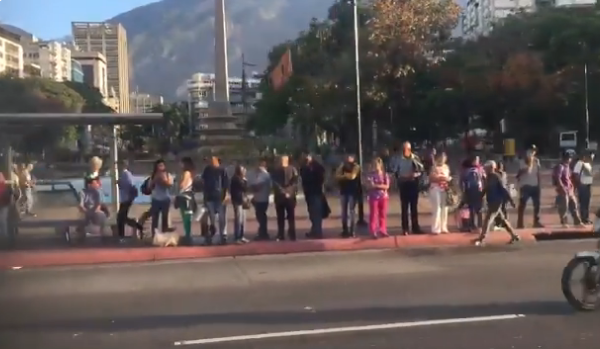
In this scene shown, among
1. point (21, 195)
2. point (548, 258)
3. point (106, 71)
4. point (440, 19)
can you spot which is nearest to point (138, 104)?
point (106, 71)

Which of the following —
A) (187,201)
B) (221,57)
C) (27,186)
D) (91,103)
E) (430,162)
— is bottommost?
(187,201)

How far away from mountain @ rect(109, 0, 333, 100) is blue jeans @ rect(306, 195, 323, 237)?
56061 mm

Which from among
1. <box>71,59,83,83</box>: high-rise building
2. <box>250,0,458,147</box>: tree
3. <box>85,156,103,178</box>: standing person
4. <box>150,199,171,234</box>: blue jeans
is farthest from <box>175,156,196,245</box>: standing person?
<box>71,59,83,83</box>: high-rise building

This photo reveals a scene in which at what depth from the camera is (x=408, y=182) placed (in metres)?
15.0

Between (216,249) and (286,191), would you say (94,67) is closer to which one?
(286,191)

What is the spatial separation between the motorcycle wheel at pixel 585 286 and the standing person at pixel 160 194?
7770 mm

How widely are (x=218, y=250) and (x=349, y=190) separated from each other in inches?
102

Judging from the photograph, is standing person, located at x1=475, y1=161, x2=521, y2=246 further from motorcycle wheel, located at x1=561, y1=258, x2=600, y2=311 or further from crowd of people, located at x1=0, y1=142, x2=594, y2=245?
motorcycle wheel, located at x1=561, y1=258, x2=600, y2=311

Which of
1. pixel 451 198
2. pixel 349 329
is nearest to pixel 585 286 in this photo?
pixel 349 329

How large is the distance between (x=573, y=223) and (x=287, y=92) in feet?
107

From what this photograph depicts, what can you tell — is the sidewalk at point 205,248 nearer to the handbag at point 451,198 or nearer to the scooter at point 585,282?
the handbag at point 451,198

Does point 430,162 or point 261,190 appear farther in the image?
point 430,162

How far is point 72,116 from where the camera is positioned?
14789 millimetres

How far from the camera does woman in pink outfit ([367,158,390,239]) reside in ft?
48.1
